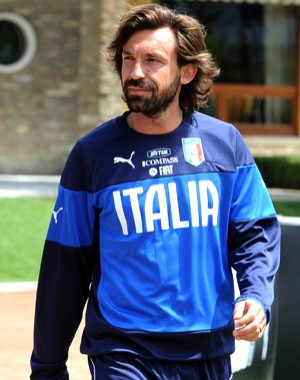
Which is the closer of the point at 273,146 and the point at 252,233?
the point at 252,233

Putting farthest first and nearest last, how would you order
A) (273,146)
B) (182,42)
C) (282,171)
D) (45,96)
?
1. (273,146)
2. (45,96)
3. (282,171)
4. (182,42)

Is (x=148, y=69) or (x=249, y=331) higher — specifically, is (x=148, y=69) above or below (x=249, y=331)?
above

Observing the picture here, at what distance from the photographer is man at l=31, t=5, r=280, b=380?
3.08 meters

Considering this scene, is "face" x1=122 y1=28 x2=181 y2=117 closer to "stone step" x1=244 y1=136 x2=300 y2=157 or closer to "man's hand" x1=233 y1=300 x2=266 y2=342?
"man's hand" x1=233 y1=300 x2=266 y2=342

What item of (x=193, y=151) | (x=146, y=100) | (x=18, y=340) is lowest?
(x=18, y=340)

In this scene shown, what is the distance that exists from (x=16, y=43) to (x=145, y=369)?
17377mm

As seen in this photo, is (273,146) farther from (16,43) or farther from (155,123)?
(155,123)

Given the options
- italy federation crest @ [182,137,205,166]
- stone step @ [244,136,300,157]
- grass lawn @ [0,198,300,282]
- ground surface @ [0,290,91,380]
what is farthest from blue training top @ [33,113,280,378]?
stone step @ [244,136,300,157]

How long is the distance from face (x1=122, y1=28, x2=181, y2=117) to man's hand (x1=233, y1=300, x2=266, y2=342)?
64cm

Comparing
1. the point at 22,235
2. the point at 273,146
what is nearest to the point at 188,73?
the point at 22,235

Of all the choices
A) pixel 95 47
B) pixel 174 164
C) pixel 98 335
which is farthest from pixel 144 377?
pixel 95 47

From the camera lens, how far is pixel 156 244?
308 centimetres

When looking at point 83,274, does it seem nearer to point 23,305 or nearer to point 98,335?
point 98,335

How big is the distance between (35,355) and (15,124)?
16.9 metres
